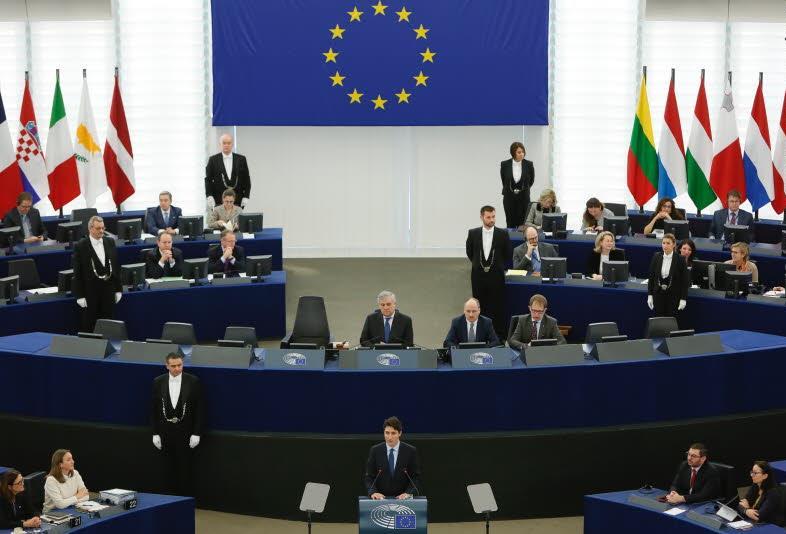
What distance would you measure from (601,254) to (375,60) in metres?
5.90

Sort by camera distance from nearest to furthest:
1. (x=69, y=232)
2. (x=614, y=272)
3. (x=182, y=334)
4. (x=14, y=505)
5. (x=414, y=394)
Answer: (x=14, y=505)
(x=414, y=394)
(x=182, y=334)
(x=614, y=272)
(x=69, y=232)

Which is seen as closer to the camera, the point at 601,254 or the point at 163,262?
the point at 163,262

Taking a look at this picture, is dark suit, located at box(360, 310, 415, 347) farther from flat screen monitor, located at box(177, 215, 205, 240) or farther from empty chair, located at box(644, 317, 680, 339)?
flat screen monitor, located at box(177, 215, 205, 240)

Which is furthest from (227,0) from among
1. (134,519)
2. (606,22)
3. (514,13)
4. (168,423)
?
(134,519)

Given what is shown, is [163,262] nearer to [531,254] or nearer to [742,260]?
[531,254]

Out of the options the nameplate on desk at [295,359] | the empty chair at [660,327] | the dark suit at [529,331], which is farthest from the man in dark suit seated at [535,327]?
the nameplate on desk at [295,359]

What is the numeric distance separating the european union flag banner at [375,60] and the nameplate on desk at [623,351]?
8869 mm

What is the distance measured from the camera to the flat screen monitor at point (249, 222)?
16.2 metres

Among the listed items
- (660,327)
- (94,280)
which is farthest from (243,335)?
(660,327)

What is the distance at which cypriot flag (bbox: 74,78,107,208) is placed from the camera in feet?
58.3

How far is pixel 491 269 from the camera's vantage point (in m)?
13.9

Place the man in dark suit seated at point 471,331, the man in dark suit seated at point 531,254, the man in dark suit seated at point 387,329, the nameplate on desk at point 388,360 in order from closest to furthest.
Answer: the nameplate on desk at point 388,360 < the man in dark suit seated at point 471,331 < the man in dark suit seated at point 387,329 < the man in dark suit seated at point 531,254

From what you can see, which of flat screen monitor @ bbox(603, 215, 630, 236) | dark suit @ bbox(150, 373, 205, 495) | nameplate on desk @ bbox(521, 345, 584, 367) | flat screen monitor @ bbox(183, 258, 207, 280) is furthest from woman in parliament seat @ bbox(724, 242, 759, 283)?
dark suit @ bbox(150, 373, 205, 495)

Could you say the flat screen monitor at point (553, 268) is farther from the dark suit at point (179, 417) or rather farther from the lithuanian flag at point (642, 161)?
the dark suit at point (179, 417)
